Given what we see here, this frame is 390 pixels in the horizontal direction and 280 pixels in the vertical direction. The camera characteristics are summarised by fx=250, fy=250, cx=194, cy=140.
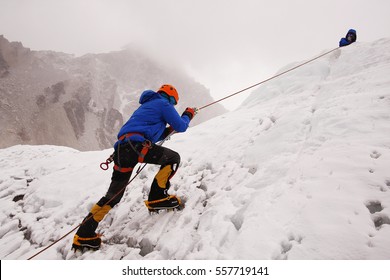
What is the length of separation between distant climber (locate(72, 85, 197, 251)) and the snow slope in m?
0.35

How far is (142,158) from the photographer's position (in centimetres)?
501

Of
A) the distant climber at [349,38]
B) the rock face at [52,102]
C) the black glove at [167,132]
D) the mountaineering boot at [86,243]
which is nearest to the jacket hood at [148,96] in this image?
the black glove at [167,132]

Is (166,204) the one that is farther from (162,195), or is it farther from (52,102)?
(52,102)

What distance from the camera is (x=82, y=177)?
8.31m

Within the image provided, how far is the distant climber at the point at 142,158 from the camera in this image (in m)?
4.86

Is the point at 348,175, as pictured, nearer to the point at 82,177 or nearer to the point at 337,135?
the point at 337,135

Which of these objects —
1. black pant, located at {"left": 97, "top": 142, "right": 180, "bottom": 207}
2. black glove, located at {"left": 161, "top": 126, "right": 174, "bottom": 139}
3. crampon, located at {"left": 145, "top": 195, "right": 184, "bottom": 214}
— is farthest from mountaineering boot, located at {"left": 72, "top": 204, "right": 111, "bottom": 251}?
black glove, located at {"left": 161, "top": 126, "right": 174, "bottom": 139}

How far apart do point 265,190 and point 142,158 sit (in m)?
2.46

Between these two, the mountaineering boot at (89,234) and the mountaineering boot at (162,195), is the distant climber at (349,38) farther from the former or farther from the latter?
the mountaineering boot at (89,234)

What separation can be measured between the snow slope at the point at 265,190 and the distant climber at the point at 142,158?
350mm

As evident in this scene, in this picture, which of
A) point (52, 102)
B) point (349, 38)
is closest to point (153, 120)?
point (349, 38)

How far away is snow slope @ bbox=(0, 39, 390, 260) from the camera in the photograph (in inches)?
139

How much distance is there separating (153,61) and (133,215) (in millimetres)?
180196

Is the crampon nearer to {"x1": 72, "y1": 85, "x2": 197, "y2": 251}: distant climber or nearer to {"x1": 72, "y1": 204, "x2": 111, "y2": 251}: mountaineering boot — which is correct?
{"x1": 72, "y1": 85, "x2": 197, "y2": 251}: distant climber
